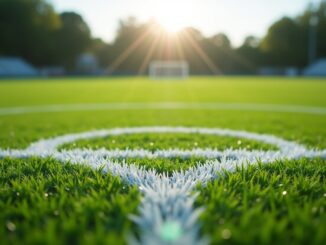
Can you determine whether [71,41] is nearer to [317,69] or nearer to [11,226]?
[317,69]

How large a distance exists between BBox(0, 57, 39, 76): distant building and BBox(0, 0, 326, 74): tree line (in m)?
2.53

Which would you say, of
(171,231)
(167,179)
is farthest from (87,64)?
(171,231)

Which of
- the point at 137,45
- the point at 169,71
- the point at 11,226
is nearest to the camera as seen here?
the point at 11,226

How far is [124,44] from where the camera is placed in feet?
230

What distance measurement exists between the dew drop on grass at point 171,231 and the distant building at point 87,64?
6635cm

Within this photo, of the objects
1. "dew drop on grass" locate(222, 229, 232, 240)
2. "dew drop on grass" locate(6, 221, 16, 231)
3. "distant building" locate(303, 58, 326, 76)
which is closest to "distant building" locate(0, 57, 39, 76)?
"distant building" locate(303, 58, 326, 76)

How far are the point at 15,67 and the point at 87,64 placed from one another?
20.7 meters

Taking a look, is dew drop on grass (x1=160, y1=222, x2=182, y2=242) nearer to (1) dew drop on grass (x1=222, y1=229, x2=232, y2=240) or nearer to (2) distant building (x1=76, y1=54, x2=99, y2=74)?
(1) dew drop on grass (x1=222, y1=229, x2=232, y2=240)

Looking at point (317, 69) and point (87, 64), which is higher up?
point (87, 64)

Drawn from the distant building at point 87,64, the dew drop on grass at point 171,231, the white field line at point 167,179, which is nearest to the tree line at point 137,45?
the distant building at point 87,64

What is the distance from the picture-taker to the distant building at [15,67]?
5275 centimetres

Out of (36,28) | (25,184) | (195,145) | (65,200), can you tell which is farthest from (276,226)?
(36,28)

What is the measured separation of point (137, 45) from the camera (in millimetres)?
68500

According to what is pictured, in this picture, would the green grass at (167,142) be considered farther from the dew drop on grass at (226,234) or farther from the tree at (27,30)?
the tree at (27,30)
